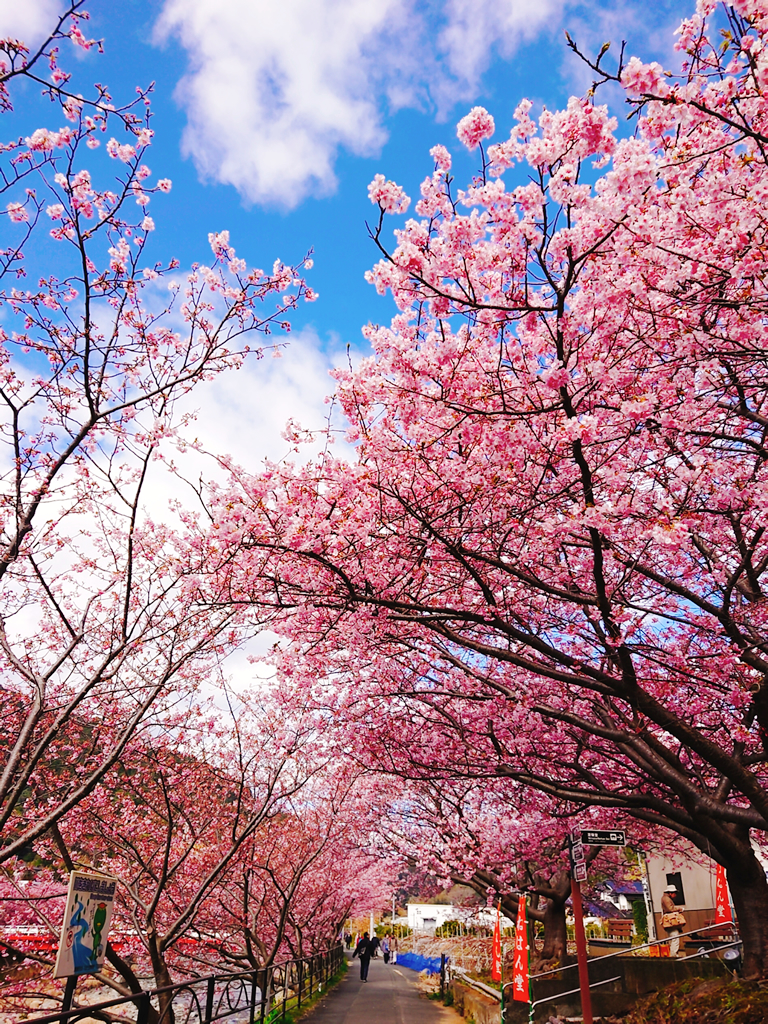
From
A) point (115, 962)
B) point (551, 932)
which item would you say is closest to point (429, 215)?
point (115, 962)

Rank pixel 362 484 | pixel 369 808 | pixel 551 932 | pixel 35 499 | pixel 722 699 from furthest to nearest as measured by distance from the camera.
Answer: pixel 369 808 < pixel 551 932 < pixel 722 699 < pixel 362 484 < pixel 35 499

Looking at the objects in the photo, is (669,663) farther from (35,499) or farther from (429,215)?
(35,499)

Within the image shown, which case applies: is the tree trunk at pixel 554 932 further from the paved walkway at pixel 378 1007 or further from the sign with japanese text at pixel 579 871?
the sign with japanese text at pixel 579 871

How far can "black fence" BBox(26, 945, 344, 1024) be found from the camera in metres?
4.84

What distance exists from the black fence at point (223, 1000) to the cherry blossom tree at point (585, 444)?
339 cm

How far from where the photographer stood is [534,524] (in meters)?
6.27

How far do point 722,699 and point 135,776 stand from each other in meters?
8.17

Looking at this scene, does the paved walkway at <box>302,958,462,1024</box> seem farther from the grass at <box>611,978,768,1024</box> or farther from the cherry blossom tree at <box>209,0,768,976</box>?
the cherry blossom tree at <box>209,0,768,976</box>

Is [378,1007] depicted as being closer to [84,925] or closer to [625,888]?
[84,925]

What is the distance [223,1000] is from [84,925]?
30.6 feet

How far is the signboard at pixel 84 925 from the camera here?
4.13 metres

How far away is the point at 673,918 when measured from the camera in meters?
16.1

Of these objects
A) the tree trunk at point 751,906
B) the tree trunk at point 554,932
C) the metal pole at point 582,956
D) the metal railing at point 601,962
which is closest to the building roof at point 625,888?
the metal railing at point 601,962

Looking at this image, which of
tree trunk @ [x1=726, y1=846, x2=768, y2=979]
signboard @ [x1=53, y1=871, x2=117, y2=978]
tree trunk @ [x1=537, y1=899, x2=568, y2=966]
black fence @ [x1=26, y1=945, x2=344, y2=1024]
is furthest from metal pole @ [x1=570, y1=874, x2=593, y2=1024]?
tree trunk @ [x1=537, y1=899, x2=568, y2=966]
